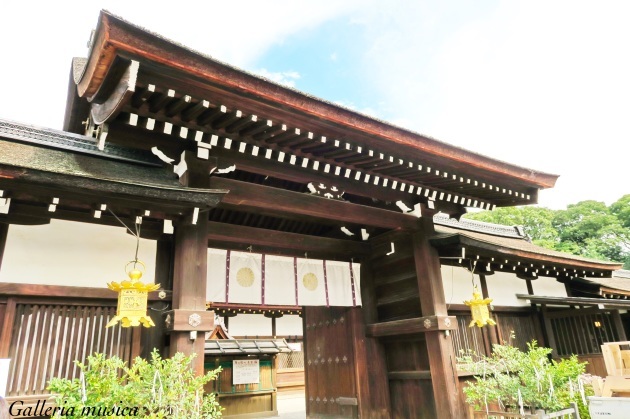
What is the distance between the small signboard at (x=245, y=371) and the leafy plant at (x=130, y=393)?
9065mm

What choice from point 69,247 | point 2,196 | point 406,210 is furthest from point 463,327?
point 2,196

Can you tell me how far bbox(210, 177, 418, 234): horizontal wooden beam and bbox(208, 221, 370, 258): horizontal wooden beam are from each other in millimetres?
473

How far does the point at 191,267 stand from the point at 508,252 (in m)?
5.97

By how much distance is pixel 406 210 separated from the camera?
693 cm

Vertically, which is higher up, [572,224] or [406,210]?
[572,224]

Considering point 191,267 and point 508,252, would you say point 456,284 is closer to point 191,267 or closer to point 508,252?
point 508,252

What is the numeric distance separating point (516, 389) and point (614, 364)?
262 cm

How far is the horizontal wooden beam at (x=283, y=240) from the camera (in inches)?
231

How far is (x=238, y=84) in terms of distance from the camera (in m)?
4.21

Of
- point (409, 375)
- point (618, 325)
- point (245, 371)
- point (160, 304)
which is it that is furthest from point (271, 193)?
point (618, 325)

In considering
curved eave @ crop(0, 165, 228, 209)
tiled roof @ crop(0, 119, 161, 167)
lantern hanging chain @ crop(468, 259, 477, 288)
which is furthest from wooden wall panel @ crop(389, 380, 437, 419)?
tiled roof @ crop(0, 119, 161, 167)

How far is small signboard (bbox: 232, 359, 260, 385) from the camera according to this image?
1202cm

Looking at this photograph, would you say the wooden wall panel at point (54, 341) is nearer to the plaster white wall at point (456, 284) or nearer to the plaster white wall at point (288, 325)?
the plaster white wall at point (456, 284)

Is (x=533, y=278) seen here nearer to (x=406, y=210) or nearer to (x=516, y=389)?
(x=406, y=210)
